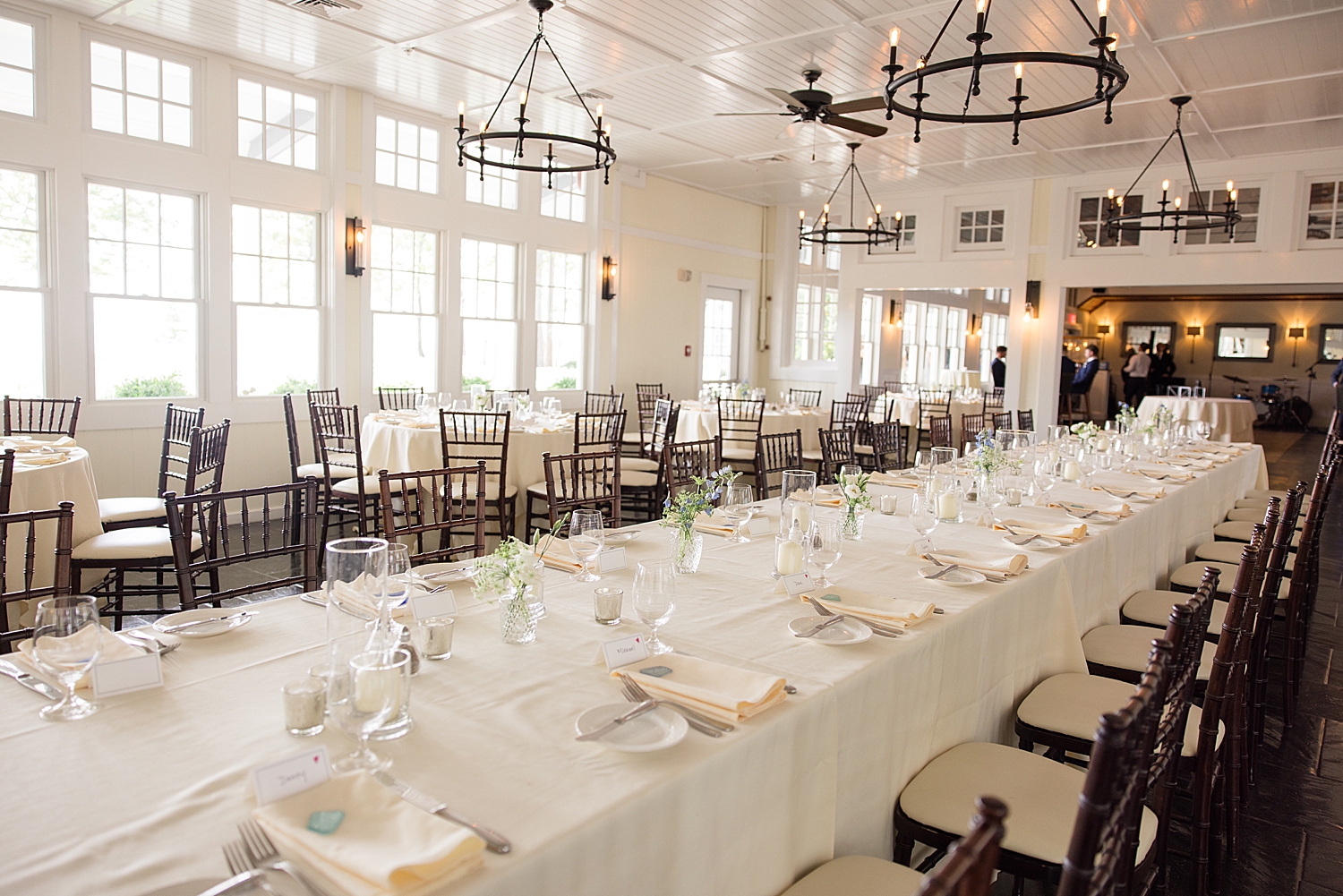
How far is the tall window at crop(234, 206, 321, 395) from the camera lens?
288 inches

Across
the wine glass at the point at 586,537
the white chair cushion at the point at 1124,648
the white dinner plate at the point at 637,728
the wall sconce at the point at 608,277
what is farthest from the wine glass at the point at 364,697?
the wall sconce at the point at 608,277

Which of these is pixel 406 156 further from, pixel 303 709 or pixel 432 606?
pixel 303 709

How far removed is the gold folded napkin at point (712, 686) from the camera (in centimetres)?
149

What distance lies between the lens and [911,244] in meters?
12.3

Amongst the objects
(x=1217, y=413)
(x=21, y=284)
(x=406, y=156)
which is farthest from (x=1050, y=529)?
(x=1217, y=413)

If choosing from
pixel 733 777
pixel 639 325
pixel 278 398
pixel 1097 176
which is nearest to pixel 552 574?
pixel 733 777

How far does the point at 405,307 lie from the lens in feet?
28.2

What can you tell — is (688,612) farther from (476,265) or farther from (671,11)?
(476,265)

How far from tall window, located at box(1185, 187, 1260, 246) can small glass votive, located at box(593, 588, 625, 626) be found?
33.8 feet

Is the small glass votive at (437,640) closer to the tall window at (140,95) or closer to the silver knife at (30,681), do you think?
the silver knife at (30,681)

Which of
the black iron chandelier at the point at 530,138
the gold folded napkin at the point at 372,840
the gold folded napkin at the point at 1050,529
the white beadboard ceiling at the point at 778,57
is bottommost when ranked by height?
the gold folded napkin at the point at 372,840

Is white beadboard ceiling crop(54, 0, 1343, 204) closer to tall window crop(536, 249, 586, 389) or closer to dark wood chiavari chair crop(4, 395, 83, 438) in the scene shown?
tall window crop(536, 249, 586, 389)

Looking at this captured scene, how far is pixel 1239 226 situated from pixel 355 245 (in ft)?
31.7

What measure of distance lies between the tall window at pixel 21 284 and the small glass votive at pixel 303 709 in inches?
249
